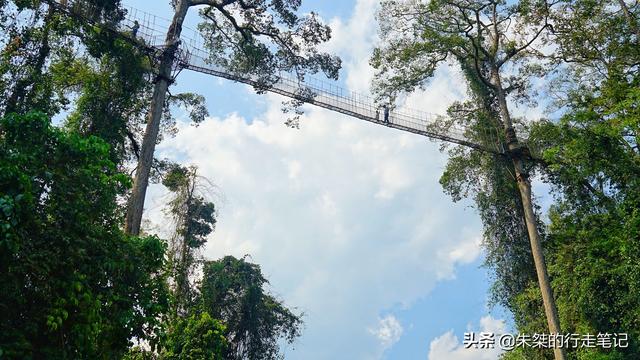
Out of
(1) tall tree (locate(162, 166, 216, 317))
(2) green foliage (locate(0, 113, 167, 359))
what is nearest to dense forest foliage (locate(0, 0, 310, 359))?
(2) green foliage (locate(0, 113, 167, 359))

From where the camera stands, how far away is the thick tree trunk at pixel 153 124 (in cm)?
1037

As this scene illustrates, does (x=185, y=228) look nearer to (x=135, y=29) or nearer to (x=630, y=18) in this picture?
(x=135, y=29)

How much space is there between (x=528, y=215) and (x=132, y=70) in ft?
39.1

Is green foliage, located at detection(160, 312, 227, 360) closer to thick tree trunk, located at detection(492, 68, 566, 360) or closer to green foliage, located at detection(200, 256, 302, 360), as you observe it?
green foliage, located at detection(200, 256, 302, 360)

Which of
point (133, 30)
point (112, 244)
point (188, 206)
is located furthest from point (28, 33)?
point (188, 206)

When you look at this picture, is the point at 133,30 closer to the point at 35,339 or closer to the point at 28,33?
the point at 28,33

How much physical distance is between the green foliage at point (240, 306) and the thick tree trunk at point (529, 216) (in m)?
10.9

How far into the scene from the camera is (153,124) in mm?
11438

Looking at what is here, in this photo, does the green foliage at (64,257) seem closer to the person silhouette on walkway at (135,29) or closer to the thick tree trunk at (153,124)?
the thick tree trunk at (153,124)

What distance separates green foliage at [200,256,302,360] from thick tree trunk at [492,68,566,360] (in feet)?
35.9

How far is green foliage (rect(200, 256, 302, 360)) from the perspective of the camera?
20547mm

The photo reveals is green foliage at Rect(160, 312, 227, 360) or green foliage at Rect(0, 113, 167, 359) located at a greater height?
green foliage at Rect(160, 312, 227, 360)

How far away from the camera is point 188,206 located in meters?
20.1

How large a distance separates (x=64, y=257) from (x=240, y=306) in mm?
15606
